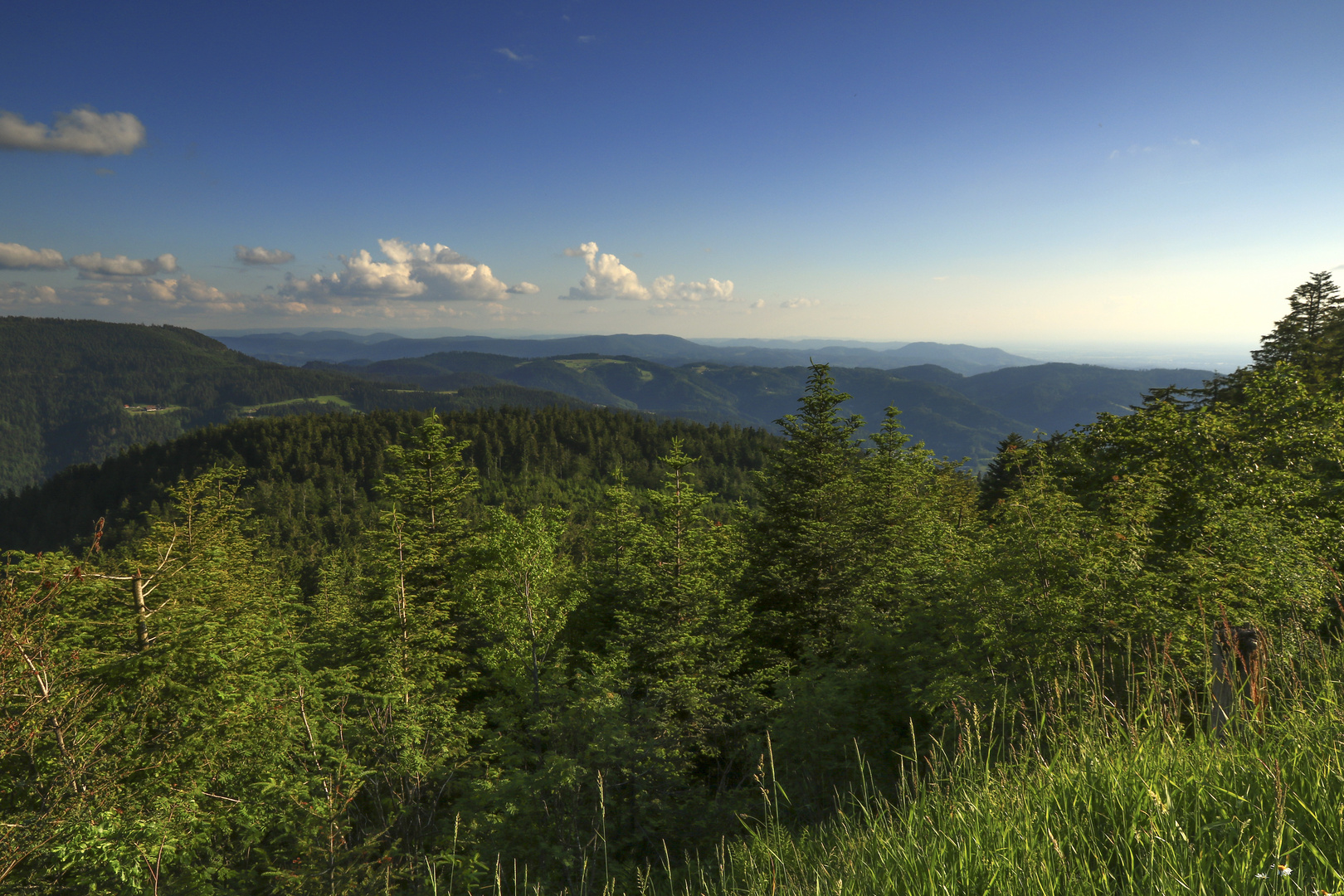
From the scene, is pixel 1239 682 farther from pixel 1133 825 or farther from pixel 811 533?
pixel 811 533

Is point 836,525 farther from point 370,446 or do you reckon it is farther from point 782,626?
point 370,446

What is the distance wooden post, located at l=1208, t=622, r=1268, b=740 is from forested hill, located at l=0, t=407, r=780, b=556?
122 m

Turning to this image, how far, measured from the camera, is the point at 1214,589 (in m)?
9.61

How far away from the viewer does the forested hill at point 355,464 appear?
132 metres

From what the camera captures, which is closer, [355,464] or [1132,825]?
[1132,825]

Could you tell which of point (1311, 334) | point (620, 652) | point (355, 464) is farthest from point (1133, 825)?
point (355, 464)

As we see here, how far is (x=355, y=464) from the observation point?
146500 mm

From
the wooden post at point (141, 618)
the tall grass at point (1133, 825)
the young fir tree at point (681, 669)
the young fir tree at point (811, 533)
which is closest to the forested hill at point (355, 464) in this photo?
the young fir tree at point (811, 533)

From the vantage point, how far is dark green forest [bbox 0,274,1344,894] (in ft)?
30.1

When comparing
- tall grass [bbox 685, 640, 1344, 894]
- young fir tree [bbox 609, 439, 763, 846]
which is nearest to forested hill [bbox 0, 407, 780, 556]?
young fir tree [bbox 609, 439, 763, 846]

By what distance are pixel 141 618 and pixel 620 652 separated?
11.3 metres

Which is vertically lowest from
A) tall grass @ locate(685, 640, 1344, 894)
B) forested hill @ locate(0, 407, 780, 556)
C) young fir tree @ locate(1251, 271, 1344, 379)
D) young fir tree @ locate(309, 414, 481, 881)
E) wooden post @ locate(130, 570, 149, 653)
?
forested hill @ locate(0, 407, 780, 556)

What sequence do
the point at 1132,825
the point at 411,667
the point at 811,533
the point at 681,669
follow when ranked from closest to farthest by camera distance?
the point at 1132,825, the point at 681,669, the point at 411,667, the point at 811,533

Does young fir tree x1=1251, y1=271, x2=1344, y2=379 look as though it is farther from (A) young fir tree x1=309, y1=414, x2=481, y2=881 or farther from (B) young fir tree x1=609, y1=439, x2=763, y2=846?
(A) young fir tree x1=309, y1=414, x2=481, y2=881
